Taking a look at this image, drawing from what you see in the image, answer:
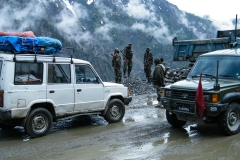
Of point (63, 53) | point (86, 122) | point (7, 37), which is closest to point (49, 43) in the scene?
point (63, 53)

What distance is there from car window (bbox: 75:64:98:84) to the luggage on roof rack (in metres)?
0.76

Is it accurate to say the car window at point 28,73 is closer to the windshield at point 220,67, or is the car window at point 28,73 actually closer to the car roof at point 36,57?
the car roof at point 36,57

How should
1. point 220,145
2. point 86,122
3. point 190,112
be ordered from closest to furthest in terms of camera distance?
point 220,145 < point 190,112 < point 86,122

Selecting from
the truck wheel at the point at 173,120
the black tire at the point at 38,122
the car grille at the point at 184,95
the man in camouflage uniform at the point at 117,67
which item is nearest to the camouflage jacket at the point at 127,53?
the man in camouflage uniform at the point at 117,67

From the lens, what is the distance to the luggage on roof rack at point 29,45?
24.0ft

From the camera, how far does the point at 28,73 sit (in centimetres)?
731

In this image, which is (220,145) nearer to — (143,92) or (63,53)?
(63,53)

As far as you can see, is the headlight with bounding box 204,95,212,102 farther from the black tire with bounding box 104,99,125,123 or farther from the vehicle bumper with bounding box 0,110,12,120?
the vehicle bumper with bounding box 0,110,12,120

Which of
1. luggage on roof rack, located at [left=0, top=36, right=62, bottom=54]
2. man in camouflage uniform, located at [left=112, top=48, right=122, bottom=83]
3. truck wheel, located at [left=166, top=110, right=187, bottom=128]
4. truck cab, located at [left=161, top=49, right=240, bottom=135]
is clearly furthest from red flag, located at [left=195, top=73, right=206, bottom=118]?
man in camouflage uniform, located at [left=112, top=48, right=122, bottom=83]

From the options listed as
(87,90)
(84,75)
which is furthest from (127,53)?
(87,90)

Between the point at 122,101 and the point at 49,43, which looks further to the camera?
the point at 122,101

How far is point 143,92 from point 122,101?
22.9 feet

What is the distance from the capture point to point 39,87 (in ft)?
24.3

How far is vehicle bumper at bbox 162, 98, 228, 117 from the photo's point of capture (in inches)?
275
